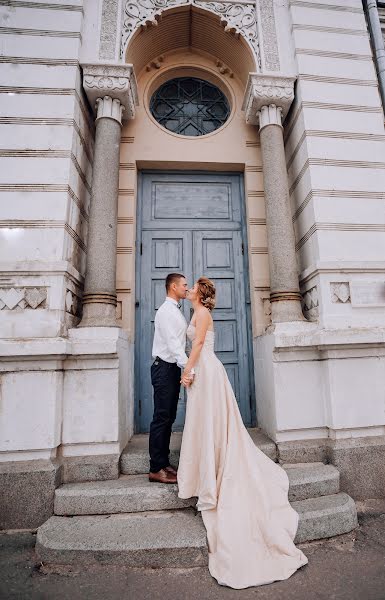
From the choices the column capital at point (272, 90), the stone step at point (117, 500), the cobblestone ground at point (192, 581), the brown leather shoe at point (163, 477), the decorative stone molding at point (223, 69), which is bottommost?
the cobblestone ground at point (192, 581)

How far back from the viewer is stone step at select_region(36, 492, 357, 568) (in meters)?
2.81

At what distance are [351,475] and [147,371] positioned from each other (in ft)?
9.46

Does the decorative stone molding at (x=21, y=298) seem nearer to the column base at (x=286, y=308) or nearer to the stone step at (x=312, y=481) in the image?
the column base at (x=286, y=308)

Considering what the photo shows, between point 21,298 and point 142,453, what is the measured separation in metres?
2.22

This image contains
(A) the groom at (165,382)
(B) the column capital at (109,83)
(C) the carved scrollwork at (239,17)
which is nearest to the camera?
(A) the groom at (165,382)

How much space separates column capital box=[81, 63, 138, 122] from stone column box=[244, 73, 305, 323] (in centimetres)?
181

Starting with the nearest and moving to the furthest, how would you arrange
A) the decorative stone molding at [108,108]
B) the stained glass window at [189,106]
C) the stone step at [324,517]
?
the stone step at [324,517] < the decorative stone molding at [108,108] < the stained glass window at [189,106]

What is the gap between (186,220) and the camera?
18.3 feet

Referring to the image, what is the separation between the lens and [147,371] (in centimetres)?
514

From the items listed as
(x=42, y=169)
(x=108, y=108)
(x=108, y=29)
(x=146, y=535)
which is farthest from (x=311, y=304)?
(x=108, y=29)

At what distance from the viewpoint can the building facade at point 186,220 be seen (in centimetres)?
387

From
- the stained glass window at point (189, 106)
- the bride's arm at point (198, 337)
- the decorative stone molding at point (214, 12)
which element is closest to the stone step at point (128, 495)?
the bride's arm at point (198, 337)

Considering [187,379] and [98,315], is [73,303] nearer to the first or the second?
[98,315]

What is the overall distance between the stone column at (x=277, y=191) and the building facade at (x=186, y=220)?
2 centimetres
